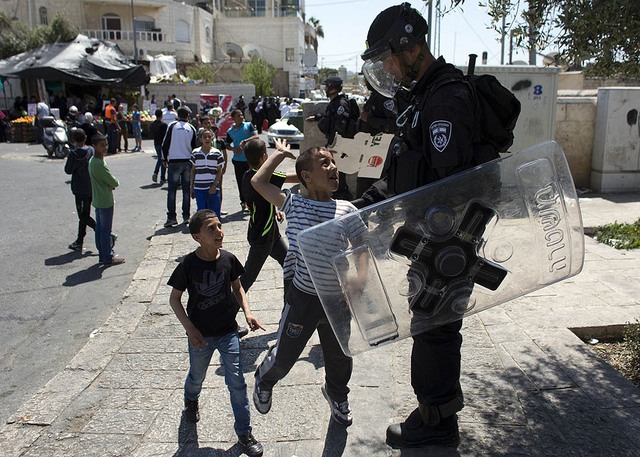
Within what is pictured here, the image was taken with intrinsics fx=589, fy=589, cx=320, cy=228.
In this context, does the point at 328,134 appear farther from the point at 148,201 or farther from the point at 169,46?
the point at 169,46

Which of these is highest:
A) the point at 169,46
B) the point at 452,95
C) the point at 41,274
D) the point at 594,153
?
the point at 169,46

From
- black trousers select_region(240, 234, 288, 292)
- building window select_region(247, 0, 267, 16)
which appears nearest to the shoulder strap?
black trousers select_region(240, 234, 288, 292)

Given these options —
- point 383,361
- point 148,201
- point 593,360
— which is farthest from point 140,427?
point 148,201

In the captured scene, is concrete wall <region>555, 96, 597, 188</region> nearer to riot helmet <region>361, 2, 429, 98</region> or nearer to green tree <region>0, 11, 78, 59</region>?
riot helmet <region>361, 2, 429, 98</region>

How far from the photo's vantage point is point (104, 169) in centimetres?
714

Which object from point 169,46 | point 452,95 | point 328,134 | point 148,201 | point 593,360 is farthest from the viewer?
point 169,46

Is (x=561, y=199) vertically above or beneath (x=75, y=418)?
above

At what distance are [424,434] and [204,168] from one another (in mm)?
5891

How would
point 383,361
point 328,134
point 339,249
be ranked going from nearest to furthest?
1. point 339,249
2. point 383,361
3. point 328,134

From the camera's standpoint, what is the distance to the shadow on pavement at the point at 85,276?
→ 6754 millimetres

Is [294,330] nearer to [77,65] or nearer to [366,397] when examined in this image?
[366,397]

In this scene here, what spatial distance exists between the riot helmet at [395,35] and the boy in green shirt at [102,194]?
5.03 metres

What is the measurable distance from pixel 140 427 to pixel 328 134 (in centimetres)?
392

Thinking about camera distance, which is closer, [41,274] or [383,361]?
[383,361]
